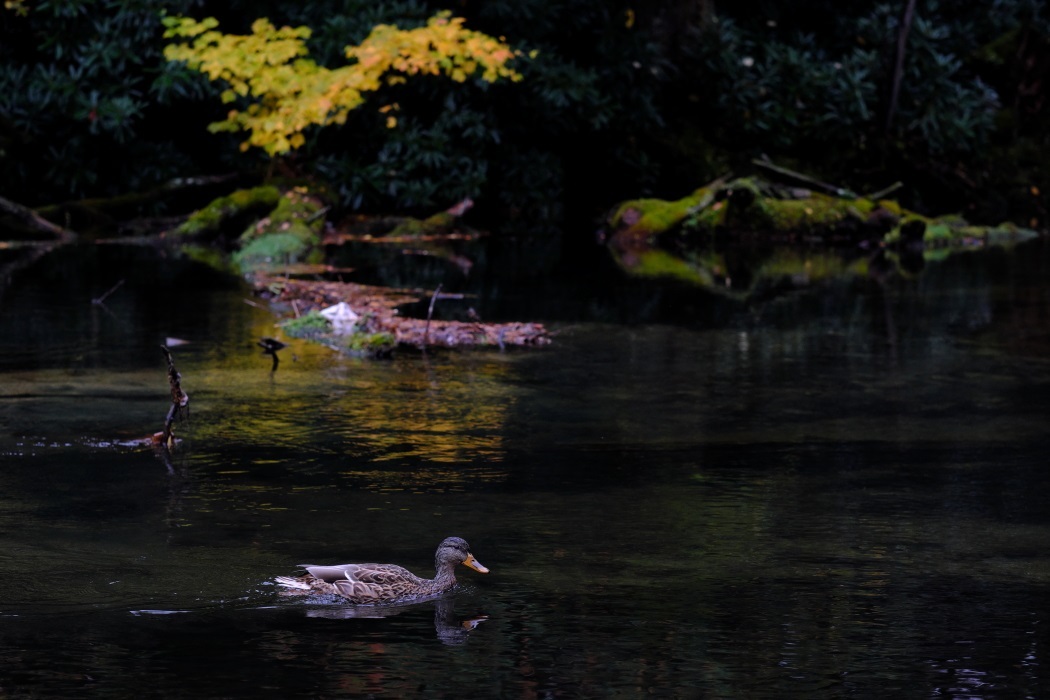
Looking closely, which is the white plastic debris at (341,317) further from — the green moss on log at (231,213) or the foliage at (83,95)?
the foliage at (83,95)

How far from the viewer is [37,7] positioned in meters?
26.9

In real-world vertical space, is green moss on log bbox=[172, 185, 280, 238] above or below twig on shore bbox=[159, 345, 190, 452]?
above

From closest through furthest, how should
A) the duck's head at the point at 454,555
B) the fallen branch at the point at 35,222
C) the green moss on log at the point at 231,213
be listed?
the duck's head at the point at 454,555
the fallen branch at the point at 35,222
the green moss on log at the point at 231,213

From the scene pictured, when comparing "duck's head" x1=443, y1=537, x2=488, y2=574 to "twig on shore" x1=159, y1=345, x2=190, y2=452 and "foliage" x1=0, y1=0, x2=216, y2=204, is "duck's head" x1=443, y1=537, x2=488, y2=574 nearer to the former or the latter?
"twig on shore" x1=159, y1=345, x2=190, y2=452

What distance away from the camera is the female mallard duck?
6.41 m

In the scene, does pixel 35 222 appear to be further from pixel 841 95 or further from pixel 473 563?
pixel 473 563

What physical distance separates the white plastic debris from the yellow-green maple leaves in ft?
37.9

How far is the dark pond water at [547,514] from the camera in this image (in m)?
5.81

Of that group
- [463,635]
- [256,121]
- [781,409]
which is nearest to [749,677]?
[463,635]

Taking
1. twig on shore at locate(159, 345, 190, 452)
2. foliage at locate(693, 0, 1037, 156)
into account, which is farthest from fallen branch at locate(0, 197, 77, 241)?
twig on shore at locate(159, 345, 190, 452)

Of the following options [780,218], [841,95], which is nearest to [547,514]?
[780,218]

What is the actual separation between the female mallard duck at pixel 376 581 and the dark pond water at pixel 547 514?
8cm

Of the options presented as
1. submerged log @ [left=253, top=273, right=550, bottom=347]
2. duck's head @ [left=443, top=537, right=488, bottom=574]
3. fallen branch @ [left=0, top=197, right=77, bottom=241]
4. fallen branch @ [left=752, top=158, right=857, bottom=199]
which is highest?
fallen branch @ [left=752, top=158, right=857, bottom=199]

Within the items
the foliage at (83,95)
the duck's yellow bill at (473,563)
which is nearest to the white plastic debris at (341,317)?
the duck's yellow bill at (473,563)
